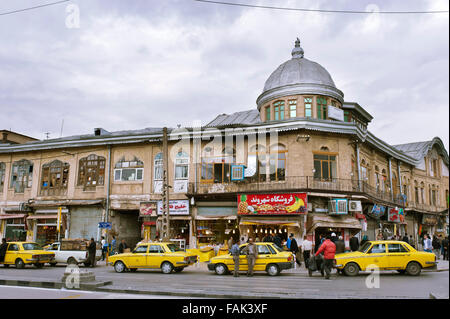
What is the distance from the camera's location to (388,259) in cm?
1598

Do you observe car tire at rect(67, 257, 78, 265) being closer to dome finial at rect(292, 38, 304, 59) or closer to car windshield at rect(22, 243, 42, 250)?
car windshield at rect(22, 243, 42, 250)

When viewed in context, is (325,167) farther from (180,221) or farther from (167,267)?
(167,267)

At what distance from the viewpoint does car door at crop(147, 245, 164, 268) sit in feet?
59.2

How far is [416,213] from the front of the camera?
1518 inches

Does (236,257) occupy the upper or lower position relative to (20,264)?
upper

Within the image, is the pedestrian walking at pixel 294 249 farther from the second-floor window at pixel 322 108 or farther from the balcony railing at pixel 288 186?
the second-floor window at pixel 322 108

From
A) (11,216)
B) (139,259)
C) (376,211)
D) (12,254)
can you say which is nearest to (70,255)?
(12,254)

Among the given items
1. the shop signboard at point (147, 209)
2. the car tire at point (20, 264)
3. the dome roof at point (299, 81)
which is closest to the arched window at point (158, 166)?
the shop signboard at point (147, 209)

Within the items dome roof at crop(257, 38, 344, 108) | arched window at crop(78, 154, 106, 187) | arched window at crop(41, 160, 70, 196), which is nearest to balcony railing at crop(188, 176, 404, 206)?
dome roof at crop(257, 38, 344, 108)

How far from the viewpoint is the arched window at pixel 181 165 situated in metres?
27.3

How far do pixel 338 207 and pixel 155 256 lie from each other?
38.5 feet

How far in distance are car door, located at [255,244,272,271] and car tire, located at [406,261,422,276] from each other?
5664mm
